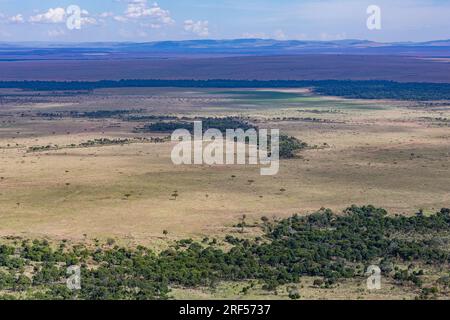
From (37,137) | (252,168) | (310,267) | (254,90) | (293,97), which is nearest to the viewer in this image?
(310,267)

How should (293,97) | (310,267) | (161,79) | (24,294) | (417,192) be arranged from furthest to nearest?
(161,79)
(293,97)
(417,192)
(310,267)
(24,294)

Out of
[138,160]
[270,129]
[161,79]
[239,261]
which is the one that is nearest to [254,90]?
[161,79]

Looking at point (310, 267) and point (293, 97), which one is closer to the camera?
point (310, 267)

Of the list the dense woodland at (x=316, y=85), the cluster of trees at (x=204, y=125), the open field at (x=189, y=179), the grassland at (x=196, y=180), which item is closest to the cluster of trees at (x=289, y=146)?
the open field at (x=189, y=179)

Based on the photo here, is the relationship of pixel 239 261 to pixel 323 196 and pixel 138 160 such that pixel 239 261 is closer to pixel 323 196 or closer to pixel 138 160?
pixel 323 196

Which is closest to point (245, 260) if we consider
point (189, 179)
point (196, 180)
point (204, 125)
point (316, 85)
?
point (196, 180)

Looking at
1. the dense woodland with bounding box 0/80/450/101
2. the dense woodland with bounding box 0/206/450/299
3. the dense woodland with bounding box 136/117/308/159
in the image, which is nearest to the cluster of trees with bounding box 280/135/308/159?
the dense woodland with bounding box 136/117/308/159
